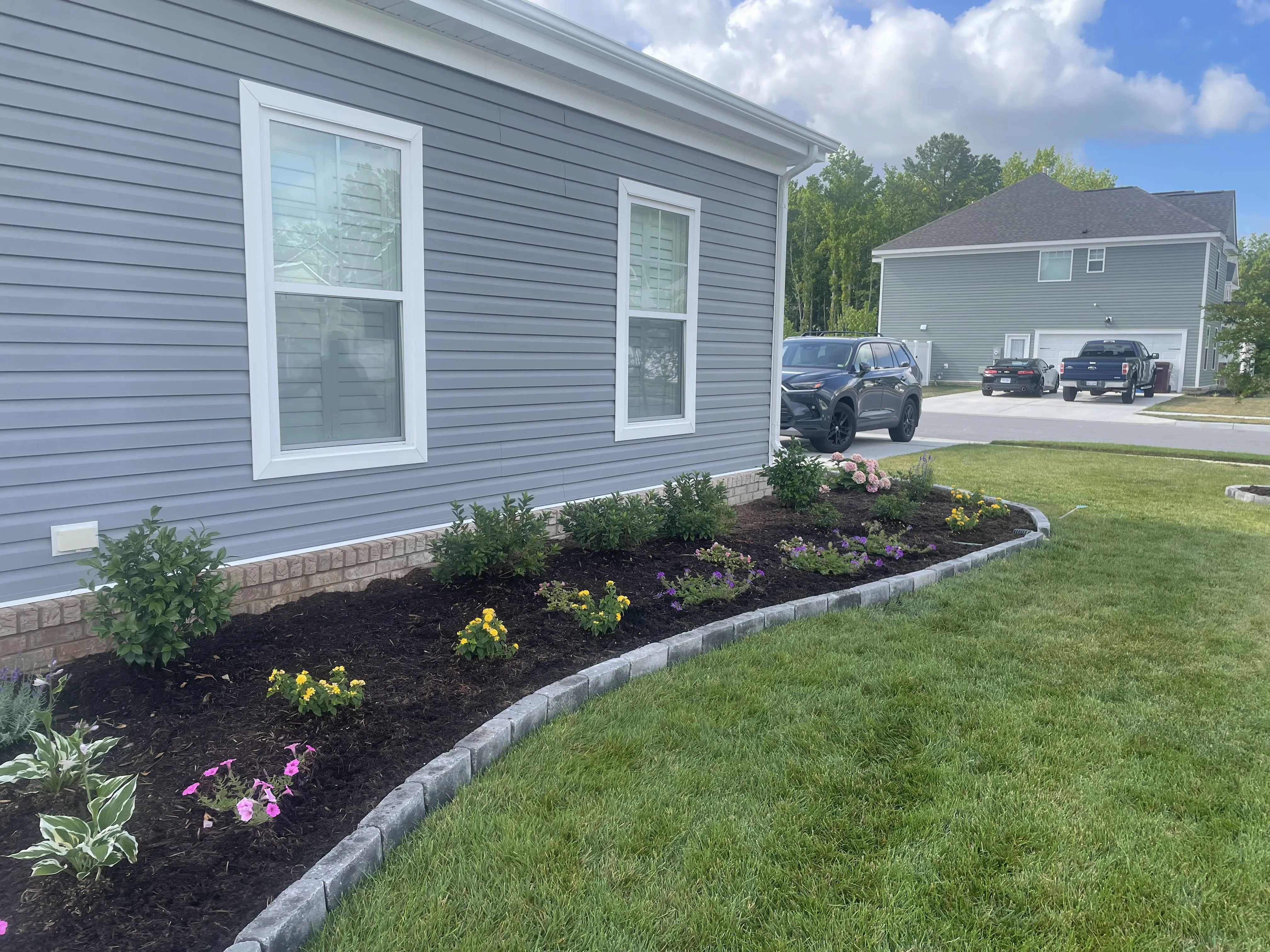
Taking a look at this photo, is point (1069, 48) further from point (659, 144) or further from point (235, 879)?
point (235, 879)

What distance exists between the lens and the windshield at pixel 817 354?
1303 centimetres

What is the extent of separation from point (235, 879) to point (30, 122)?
3.10 metres

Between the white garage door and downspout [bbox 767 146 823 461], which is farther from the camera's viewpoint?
the white garage door

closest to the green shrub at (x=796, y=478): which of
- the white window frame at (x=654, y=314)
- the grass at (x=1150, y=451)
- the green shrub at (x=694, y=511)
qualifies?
the white window frame at (x=654, y=314)

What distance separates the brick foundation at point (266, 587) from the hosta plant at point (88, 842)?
144 cm

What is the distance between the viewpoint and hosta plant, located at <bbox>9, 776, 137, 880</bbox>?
2150mm

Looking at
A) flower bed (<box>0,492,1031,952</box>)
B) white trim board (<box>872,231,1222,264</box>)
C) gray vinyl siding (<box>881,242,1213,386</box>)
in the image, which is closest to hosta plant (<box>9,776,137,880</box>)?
flower bed (<box>0,492,1031,952</box>)

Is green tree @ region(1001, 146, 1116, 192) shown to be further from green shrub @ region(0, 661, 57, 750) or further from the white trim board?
green shrub @ region(0, 661, 57, 750)

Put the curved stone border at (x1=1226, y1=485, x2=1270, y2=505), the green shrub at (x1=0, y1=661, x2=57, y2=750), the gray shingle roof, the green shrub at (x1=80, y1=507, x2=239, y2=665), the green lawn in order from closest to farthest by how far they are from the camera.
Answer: the green lawn < the green shrub at (x1=0, y1=661, x2=57, y2=750) < the green shrub at (x1=80, y1=507, x2=239, y2=665) < the curved stone border at (x1=1226, y1=485, x2=1270, y2=505) < the gray shingle roof

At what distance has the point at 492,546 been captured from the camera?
4.62m

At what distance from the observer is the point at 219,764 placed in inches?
110

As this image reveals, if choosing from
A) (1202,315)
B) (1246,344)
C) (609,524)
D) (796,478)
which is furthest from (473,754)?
(1202,315)

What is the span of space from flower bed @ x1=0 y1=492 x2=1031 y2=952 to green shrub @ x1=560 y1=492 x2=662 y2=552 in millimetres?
96

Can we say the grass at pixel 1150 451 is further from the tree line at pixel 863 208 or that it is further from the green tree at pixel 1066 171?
the green tree at pixel 1066 171
